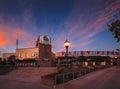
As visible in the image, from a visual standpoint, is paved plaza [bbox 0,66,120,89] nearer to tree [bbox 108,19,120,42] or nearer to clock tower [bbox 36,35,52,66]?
tree [bbox 108,19,120,42]

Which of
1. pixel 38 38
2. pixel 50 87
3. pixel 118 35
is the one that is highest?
pixel 38 38

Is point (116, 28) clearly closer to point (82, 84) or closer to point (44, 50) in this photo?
point (82, 84)

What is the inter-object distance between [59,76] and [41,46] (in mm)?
70974

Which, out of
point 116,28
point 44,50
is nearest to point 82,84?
point 116,28

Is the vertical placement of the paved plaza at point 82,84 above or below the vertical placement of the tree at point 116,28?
below

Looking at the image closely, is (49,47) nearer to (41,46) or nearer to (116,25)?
(41,46)

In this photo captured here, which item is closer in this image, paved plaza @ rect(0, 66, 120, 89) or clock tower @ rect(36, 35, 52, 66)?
paved plaza @ rect(0, 66, 120, 89)

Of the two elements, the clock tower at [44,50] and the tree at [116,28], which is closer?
the tree at [116,28]

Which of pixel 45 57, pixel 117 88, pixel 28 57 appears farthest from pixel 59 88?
pixel 28 57

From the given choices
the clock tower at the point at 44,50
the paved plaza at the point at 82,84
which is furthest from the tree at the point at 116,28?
the clock tower at the point at 44,50

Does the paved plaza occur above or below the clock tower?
below

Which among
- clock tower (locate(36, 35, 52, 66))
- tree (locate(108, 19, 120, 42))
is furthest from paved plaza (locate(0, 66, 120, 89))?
clock tower (locate(36, 35, 52, 66))

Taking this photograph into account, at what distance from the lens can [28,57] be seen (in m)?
97.6

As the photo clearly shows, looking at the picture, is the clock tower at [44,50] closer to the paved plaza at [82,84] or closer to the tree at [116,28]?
the paved plaza at [82,84]
